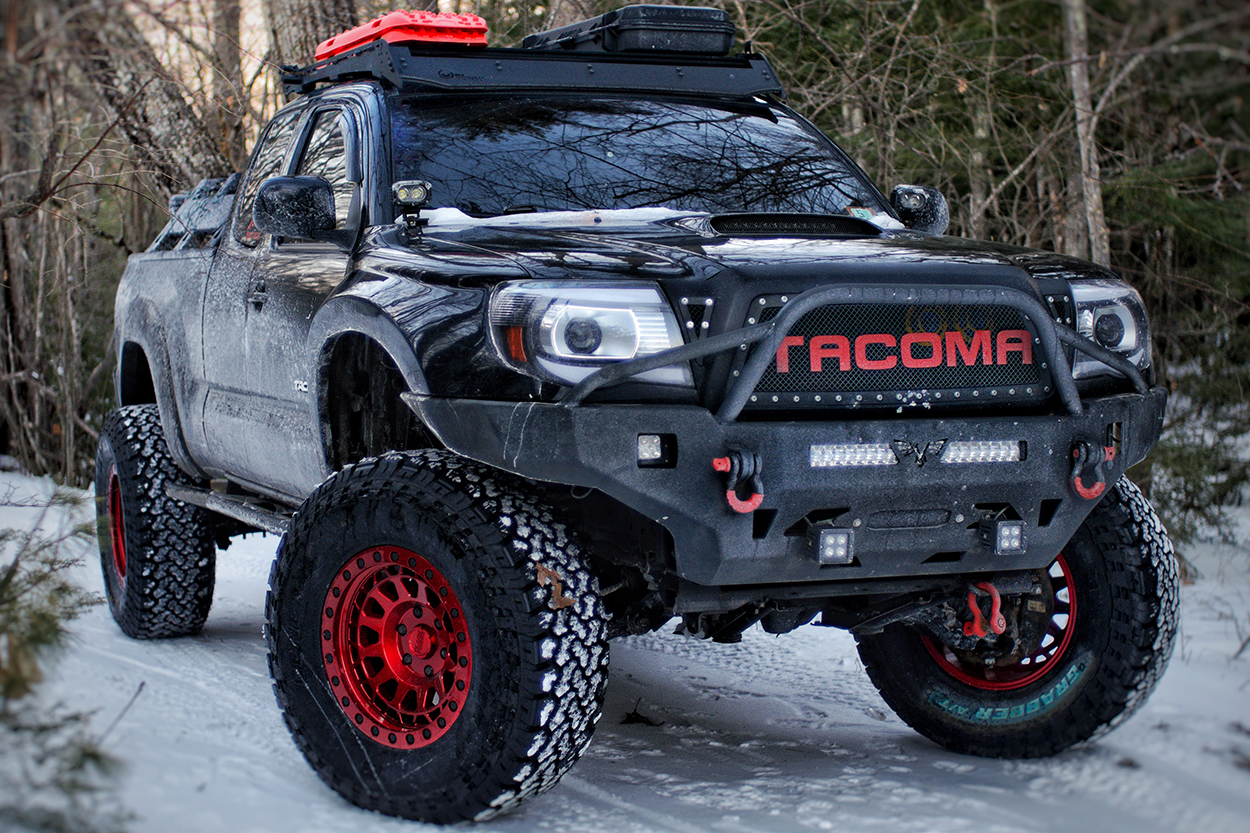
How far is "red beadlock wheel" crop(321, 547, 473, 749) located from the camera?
Answer: 3070mm

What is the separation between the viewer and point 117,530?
18.3ft

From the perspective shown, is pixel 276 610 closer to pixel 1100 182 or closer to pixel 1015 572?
pixel 1015 572

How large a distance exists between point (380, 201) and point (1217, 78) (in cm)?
229

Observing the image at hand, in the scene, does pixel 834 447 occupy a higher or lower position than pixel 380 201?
lower

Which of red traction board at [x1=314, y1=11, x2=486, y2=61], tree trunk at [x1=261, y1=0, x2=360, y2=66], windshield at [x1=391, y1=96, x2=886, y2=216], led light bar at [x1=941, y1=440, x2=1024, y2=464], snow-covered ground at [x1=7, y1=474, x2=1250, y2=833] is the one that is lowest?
snow-covered ground at [x1=7, y1=474, x2=1250, y2=833]

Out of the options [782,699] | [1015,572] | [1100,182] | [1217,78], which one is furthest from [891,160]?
[1217,78]

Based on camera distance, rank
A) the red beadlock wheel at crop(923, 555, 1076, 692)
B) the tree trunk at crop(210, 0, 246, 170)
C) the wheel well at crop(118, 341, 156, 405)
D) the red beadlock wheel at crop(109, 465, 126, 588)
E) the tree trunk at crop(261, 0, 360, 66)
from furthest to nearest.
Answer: the tree trunk at crop(261, 0, 360, 66) < the tree trunk at crop(210, 0, 246, 170) < the wheel well at crop(118, 341, 156, 405) < the red beadlock wheel at crop(109, 465, 126, 588) < the red beadlock wheel at crop(923, 555, 1076, 692)

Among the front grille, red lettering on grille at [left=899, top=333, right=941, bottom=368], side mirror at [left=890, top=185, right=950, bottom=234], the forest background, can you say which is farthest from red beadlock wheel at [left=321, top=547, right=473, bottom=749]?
the forest background

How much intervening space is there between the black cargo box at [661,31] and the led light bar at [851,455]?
224 centimetres

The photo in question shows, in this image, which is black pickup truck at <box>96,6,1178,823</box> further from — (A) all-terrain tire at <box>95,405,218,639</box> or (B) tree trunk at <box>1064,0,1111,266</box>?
(B) tree trunk at <box>1064,0,1111,266</box>

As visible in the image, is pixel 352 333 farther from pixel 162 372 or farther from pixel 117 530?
pixel 117 530

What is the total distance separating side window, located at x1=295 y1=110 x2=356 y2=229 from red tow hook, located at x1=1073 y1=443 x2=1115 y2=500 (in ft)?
7.31

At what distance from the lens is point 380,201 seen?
3.80 metres

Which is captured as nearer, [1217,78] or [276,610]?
[1217,78]
